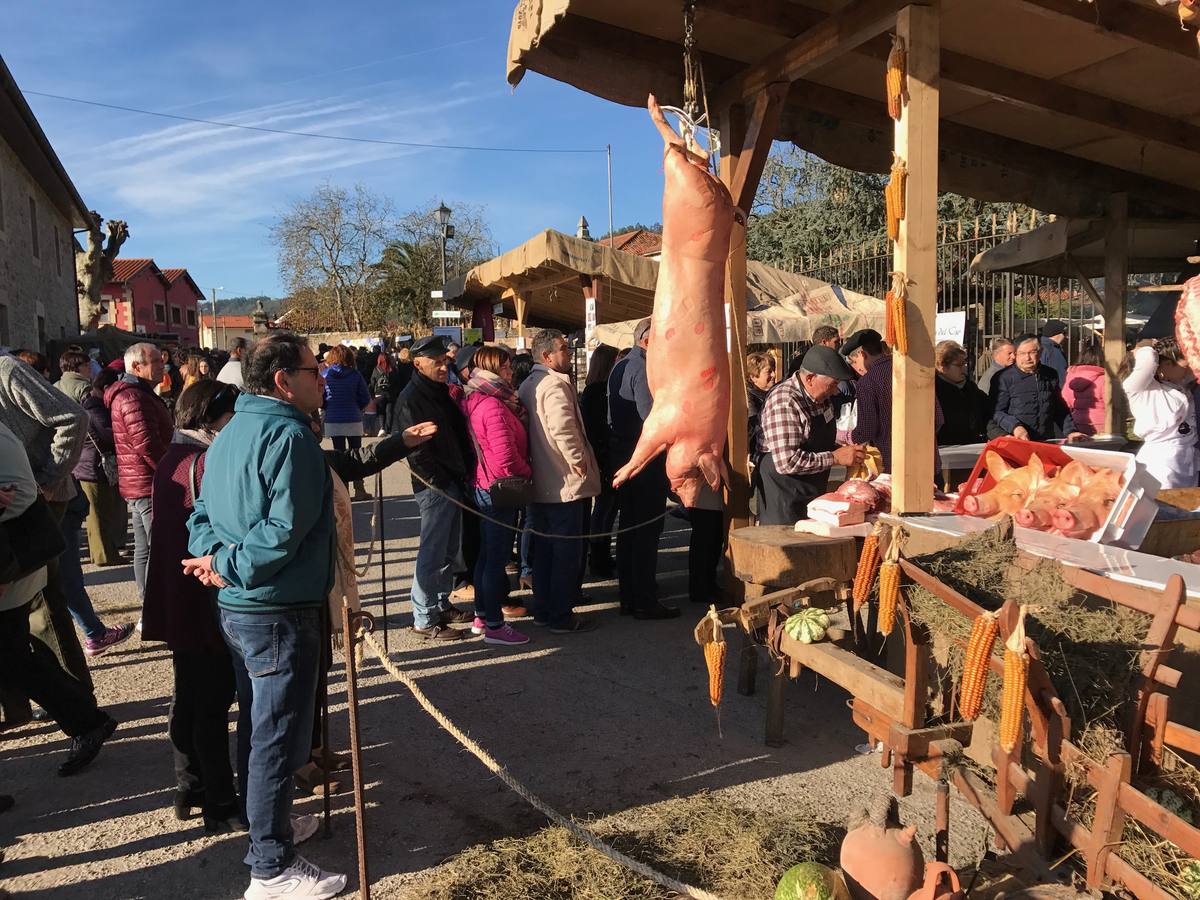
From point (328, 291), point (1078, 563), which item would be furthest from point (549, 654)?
point (328, 291)

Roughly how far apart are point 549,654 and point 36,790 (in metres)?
2.94

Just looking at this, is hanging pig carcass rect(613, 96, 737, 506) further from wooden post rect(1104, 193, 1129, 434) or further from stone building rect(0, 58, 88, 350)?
stone building rect(0, 58, 88, 350)

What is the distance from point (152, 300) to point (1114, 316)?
6653 centimetres

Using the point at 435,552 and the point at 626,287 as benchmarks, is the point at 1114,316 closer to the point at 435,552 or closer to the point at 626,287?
the point at 435,552

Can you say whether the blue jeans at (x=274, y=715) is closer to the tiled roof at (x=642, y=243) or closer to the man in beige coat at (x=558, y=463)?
the man in beige coat at (x=558, y=463)

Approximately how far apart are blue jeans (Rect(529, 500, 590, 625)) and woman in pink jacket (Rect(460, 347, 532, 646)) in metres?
0.26

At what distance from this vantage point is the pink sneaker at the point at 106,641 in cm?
573

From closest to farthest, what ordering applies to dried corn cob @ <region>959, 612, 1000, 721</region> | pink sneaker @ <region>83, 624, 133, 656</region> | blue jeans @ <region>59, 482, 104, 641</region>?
dried corn cob @ <region>959, 612, 1000, 721</region> → blue jeans @ <region>59, 482, 104, 641</region> → pink sneaker @ <region>83, 624, 133, 656</region>

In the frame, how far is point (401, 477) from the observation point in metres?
13.7

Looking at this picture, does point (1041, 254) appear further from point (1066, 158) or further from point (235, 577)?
point (235, 577)

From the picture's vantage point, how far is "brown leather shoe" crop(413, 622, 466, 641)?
605 cm

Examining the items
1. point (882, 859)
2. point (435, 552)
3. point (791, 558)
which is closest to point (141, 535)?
point (435, 552)

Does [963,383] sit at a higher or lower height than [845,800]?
higher

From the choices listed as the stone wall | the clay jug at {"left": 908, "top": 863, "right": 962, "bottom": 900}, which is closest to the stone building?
the stone wall
